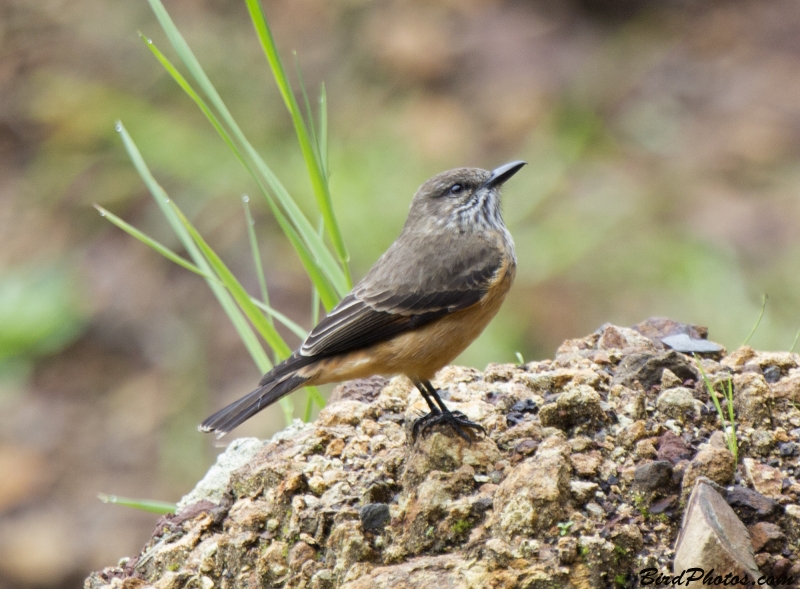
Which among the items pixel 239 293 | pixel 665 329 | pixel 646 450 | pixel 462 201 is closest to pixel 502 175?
pixel 462 201

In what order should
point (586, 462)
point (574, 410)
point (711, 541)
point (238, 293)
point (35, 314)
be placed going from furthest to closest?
point (35, 314), point (238, 293), point (574, 410), point (586, 462), point (711, 541)

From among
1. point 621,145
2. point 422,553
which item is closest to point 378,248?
point 621,145

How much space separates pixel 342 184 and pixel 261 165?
10.5 feet

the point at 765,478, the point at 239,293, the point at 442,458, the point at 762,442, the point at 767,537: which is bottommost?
the point at 767,537

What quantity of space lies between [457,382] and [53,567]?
11.4ft

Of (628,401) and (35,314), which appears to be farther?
(35,314)

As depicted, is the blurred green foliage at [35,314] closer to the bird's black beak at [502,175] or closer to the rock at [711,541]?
the bird's black beak at [502,175]

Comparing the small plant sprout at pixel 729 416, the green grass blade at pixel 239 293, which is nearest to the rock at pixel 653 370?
the small plant sprout at pixel 729 416

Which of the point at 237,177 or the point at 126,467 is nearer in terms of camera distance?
the point at 126,467

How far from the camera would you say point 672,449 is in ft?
10.8

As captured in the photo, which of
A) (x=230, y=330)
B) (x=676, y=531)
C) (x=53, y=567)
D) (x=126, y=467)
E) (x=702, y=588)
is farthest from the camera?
(x=230, y=330)

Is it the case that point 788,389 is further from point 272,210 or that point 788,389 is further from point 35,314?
point 35,314

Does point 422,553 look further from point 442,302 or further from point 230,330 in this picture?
point 230,330

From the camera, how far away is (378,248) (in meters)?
7.14
